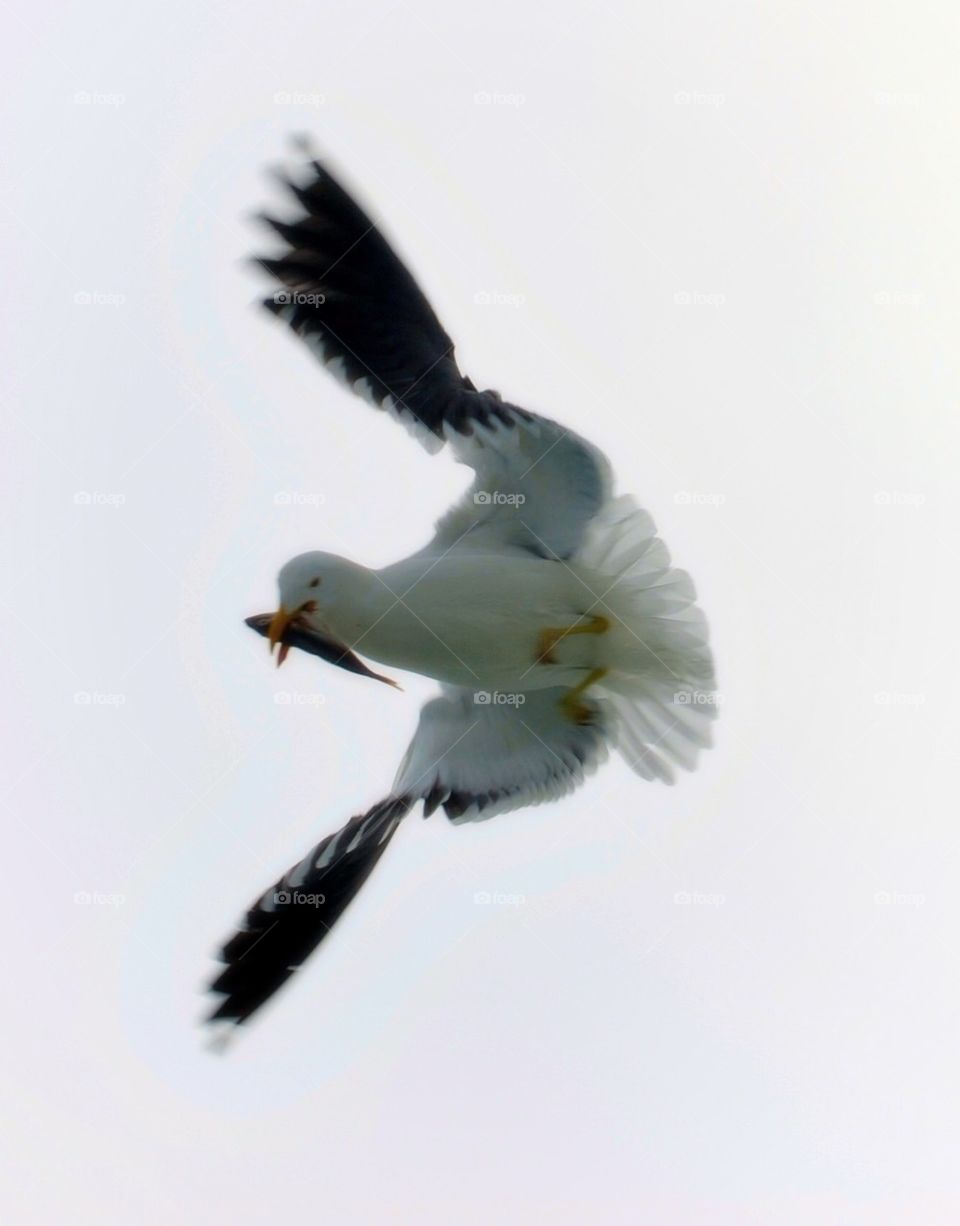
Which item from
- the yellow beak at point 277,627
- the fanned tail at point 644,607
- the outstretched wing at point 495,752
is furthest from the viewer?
the outstretched wing at point 495,752

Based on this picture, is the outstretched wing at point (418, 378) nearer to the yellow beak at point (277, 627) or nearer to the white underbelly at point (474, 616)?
the white underbelly at point (474, 616)

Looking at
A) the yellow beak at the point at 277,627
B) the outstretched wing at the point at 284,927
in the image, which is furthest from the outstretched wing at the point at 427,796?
the yellow beak at the point at 277,627

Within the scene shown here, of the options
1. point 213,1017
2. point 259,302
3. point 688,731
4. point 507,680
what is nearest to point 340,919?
point 213,1017

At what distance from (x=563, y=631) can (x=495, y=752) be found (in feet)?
1.92

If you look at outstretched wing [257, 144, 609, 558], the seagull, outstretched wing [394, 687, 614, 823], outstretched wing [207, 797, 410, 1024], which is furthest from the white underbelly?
outstretched wing [207, 797, 410, 1024]

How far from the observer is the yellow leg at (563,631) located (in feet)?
12.1

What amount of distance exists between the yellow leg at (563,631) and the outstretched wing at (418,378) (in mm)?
191

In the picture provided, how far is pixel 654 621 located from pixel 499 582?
42 centimetres

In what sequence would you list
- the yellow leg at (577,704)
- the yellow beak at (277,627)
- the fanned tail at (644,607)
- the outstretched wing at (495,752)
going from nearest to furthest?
the yellow beak at (277,627), the fanned tail at (644,607), the yellow leg at (577,704), the outstretched wing at (495,752)

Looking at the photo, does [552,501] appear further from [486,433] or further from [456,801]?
[456,801]

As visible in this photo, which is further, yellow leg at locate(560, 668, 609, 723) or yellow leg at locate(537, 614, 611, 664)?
yellow leg at locate(560, 668, 609, 723)

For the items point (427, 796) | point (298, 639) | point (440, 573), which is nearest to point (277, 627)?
point (298, 639)

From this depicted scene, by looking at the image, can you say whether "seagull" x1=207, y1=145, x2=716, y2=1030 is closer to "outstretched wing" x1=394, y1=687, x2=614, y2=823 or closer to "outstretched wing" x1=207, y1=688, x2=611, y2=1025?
"outstretched wing" x1=207, y1=688, x2=611, y2=1025

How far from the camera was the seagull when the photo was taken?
3551 millimetres
